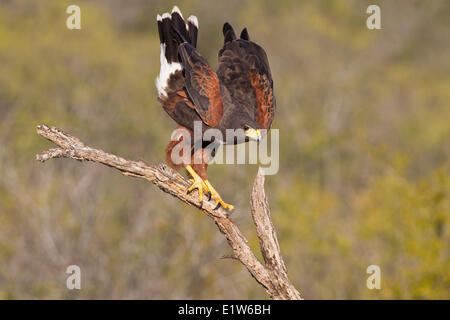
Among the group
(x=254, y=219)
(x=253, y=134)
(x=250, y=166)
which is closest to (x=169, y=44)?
(x=253, y=134)

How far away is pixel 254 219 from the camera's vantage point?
212 inches

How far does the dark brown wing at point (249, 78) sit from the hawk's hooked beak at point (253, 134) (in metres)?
0.42

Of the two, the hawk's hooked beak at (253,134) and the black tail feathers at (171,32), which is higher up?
the black tail feathers at (171,32)

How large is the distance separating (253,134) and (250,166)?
17.9 m

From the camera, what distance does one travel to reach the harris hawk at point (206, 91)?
604 centimetres

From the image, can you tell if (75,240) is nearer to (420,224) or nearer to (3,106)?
(420,224)

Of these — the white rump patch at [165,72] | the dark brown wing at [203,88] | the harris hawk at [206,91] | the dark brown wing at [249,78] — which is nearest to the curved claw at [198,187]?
the harris hawk at [206,91]

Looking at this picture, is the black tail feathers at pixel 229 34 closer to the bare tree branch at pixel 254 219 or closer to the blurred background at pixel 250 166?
the bare tree branch at pixel 254 219

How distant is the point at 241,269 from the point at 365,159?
55.5ft

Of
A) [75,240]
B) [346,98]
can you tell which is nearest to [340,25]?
[346,98]

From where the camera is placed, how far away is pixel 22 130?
63.9 feet

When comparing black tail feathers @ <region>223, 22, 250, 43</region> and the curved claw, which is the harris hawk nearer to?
the curved claw

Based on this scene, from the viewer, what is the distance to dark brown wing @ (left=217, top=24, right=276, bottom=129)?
6.29 meters

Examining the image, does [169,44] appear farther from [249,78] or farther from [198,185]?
[198,185]
